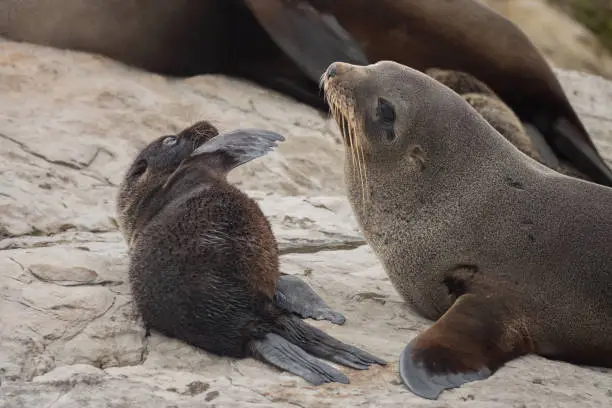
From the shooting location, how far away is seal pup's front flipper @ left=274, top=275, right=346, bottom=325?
3.72 meters

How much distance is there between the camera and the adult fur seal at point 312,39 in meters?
6.96

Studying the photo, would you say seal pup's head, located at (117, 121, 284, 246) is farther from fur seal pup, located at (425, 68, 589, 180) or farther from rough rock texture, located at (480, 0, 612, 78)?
rough rock texture, located at (480, 0, 612, 78)

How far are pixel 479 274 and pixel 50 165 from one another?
2662 millimetres

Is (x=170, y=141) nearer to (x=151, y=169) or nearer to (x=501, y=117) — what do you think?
(x=151, y=169)

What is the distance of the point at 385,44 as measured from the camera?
7246 millimetres

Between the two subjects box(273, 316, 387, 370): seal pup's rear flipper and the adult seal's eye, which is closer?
box(273, 316, 387, 370): seal pup's rear flipper

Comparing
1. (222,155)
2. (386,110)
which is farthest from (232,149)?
(386,110)

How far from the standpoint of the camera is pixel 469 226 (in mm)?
3926

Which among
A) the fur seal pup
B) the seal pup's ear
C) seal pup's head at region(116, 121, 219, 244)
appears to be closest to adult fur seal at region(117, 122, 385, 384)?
the seal pup's ear

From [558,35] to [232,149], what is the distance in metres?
8.18

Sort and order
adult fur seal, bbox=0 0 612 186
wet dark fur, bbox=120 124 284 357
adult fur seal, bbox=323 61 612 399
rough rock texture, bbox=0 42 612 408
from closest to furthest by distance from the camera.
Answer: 1. rough rock texture, bbox=0 42 612 408
2. wet dark fur, bbox=120 124 284 357
3. adult fur seal, bbox=323 61 612 399
4. adult fur seal, bbox=0 0 612 186

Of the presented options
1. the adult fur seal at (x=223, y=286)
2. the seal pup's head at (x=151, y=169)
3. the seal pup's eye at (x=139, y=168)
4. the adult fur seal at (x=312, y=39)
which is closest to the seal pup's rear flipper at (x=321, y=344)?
the adult fur seal at (x=223, y=286)

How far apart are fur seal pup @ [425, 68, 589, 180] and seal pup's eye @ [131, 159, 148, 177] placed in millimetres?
3092

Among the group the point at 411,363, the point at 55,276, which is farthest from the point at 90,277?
the point at 411,363
